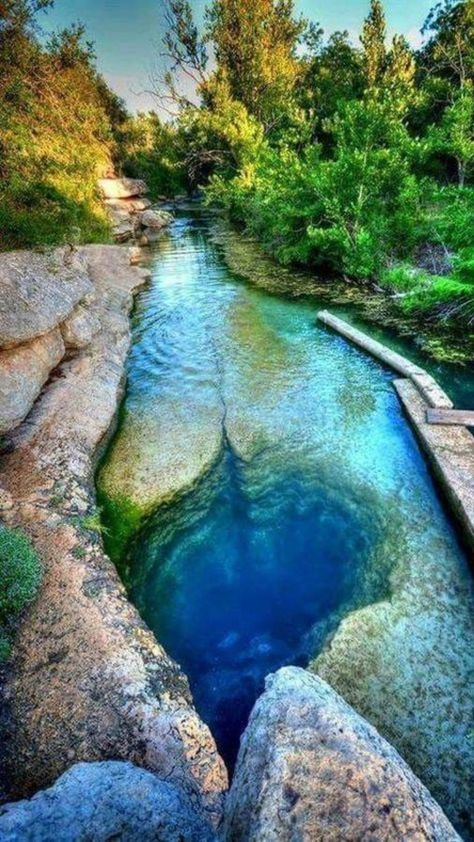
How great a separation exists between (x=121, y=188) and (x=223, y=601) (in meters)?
37.0

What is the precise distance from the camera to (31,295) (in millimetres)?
6520

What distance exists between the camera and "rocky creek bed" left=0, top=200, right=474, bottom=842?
1942 millimetres

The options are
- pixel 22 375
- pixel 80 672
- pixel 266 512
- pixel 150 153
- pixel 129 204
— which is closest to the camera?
pixel 80 672

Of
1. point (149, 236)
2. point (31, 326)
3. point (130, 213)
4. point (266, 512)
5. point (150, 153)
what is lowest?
point (266, 512)

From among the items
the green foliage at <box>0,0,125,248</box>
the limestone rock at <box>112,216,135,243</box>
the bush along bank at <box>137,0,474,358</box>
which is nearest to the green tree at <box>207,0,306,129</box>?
the bush along bank at <box>137,0,474,358</box>

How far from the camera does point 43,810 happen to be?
1.99 m

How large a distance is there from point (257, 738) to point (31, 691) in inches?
80.4

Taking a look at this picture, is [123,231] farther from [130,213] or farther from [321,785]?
[321,785]

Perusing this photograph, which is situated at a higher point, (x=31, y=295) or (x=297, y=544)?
(x=31, y=295)

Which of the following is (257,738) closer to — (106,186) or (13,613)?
(13,613)

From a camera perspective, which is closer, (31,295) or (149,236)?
(31,295)

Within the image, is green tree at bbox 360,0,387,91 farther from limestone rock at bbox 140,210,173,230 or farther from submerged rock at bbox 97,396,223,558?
submerged rock at bbox 97,396,223,558

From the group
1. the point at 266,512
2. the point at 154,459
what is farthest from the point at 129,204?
the point at 266,512

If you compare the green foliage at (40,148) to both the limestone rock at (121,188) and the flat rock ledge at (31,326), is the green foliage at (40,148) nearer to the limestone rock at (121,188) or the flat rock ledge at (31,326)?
the flat rock ledge at (31,326)
